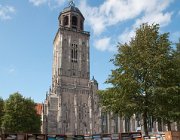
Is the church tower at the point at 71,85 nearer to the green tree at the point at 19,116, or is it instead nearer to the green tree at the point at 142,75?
the green tree at the point at 19,116

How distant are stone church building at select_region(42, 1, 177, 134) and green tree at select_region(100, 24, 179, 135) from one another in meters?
38.7

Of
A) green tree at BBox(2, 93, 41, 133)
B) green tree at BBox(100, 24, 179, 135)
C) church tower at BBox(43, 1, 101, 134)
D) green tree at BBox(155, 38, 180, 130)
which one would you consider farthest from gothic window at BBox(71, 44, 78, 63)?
green tree at BBox(155, 38, 180, 130)

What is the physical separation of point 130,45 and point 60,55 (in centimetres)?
4534

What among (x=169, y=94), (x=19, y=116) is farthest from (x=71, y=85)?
(x=169, y=94)

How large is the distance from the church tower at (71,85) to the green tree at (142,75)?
3973cm

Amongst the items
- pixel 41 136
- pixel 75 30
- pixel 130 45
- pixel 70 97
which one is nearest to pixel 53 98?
pixel 70 97

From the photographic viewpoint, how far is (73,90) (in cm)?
6606

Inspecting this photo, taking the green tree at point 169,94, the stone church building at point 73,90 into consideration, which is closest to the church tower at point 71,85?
the stone church building at point 73,90

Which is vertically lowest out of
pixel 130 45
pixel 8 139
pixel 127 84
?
pixel 8 139

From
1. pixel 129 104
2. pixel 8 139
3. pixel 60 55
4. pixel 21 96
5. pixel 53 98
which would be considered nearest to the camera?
pixel 8 139

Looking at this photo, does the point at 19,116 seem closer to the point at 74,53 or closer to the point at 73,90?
the point at 73,90

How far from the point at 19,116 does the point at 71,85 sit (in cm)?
2119

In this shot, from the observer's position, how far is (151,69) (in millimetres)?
22266

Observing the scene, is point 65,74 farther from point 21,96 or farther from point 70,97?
point 21,96
